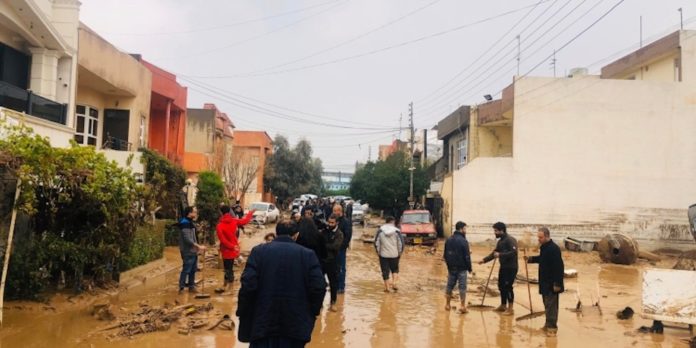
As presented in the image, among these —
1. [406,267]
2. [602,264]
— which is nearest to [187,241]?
[406,267]

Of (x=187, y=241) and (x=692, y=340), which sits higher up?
(x=187, y=241)

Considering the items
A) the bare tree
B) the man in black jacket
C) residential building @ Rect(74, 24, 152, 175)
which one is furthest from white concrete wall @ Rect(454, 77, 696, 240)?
the man in black jacket

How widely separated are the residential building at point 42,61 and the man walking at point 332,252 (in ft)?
23.6

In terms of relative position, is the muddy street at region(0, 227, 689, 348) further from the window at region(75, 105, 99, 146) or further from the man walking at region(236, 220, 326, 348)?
the window at region(75, 105, 99, 146)

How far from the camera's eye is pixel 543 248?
29.0ft

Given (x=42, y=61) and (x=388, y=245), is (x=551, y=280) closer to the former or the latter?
(x=388, y=245)

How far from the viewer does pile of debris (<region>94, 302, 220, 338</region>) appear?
7.82m

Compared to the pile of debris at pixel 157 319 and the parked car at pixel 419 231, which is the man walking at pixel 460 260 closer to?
the pile of debris at pixel 157 319

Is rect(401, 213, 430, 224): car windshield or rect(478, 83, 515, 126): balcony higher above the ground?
rect(478, 83, 515, 126): balcony

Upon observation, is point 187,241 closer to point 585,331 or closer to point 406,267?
point 585,331

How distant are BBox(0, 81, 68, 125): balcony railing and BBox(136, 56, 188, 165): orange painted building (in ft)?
32.5

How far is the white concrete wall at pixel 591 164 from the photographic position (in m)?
27.8

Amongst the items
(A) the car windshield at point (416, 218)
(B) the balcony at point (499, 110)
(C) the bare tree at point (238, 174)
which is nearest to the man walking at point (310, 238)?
(A) the car windshield at point (416, 218)

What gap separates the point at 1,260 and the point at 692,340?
34.5 feet
